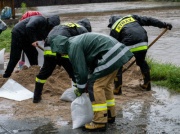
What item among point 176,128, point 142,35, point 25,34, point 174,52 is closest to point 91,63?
point 176,128

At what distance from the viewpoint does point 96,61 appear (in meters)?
5.46

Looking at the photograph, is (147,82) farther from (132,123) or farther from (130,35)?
(132,123)

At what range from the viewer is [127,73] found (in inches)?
339

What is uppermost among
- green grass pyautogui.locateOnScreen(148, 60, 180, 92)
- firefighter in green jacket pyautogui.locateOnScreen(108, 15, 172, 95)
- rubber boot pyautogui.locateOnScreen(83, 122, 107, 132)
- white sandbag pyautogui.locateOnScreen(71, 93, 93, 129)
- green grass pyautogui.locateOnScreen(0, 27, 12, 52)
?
firefighter in green jacket pyautogui.locateOnScreen(108, 15, 172, 95)

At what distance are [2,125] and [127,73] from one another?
138 inches

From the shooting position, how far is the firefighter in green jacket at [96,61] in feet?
17.2

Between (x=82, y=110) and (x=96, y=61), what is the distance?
67cm

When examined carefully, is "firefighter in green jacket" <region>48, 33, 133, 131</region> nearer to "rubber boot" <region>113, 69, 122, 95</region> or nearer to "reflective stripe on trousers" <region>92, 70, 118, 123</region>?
"reflective stripe on trousers" <region>92, 70, 118, 123</region>

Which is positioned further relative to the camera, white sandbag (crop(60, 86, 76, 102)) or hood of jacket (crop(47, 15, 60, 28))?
hood of jacket (crop(47, 15, 60, 28))

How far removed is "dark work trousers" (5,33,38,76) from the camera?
797 cm

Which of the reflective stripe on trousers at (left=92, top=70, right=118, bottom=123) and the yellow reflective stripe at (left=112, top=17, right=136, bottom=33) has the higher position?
the yellow reflective stripe at (left=112, top=17, right=136, bottom=33)

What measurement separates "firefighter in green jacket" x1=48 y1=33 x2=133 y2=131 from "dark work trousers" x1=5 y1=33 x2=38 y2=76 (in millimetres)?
2636

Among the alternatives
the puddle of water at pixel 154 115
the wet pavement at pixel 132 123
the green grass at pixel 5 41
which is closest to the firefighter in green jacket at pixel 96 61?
the wet pavement at pixel 132 123

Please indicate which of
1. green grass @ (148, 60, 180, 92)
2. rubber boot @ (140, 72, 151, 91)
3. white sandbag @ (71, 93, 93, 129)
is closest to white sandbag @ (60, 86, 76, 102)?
white sandbag @ (71, 93, 93, 129)
